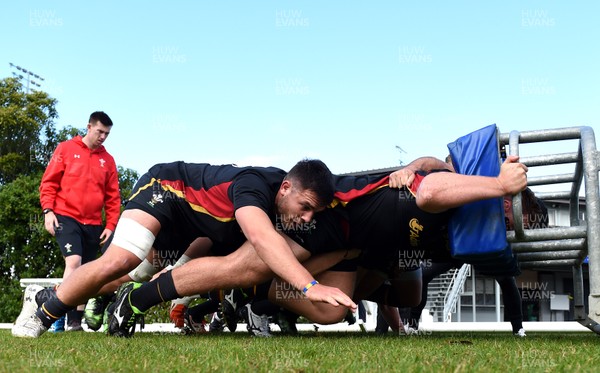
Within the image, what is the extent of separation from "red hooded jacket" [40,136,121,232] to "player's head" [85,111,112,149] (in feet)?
0.65

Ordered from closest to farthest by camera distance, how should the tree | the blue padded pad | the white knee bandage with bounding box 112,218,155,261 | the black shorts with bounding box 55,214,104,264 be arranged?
the blue padded pad
the white knee bandage with bounding box 112,218,155,261
the black shorts with bounding box 55,214,104,264
the tree

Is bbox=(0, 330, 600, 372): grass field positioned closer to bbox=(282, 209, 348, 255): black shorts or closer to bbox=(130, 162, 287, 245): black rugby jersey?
bbox=(282, 209, 348, 255): black shorts

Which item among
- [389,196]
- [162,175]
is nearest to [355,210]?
[389,196]

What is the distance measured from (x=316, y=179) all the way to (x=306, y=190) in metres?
0.09

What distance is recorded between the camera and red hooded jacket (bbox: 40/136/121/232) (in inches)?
259

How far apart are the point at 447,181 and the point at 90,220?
427 cm

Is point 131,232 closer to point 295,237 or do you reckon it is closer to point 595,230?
point 295,237

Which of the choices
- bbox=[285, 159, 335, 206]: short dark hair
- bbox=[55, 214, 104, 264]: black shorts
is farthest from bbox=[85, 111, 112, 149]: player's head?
bbox=[285, 159, 335, 206]: short dark hair

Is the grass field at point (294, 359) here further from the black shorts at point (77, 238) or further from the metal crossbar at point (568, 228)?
the black shorts at point (77, 238)

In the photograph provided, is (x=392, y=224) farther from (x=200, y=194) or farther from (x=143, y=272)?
(x=143, y=272)

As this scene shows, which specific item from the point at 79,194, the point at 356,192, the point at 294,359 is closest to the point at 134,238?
the point at 356,192

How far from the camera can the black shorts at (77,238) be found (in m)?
6.36

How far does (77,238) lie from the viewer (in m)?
6.44

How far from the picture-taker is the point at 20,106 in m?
29.1
